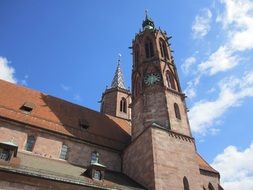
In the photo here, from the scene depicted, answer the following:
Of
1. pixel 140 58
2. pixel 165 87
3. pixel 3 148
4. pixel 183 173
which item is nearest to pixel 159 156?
pixel 183 173

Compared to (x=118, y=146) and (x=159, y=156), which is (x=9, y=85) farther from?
(x=159, y=156)

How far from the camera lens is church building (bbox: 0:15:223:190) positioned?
43.6 feet

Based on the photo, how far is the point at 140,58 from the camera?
2414cm

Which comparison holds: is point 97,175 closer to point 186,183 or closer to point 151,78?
point 186,183

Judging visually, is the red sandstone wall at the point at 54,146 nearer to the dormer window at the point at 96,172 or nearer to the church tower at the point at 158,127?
the church tower at the point at 158,127

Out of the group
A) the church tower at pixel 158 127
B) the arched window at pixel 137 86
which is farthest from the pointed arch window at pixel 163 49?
the arched window at pixel 137 86

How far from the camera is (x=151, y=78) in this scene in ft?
70.6

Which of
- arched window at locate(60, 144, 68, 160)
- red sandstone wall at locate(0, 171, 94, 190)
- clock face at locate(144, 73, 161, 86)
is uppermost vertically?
clock face at locate(144, 73, 161, 86)

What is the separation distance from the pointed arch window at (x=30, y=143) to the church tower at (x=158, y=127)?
5.96 meters

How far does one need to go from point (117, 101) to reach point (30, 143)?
16400 mm

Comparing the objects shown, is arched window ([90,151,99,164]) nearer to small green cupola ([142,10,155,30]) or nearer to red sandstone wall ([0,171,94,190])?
red sandstone wall ([0,171,94,190])

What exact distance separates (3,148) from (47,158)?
12.9 ft

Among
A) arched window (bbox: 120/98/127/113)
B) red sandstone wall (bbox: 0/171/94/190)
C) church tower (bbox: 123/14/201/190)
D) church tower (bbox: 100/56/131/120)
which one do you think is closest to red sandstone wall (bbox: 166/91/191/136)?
church tower (bbox: 123/14/201/190)

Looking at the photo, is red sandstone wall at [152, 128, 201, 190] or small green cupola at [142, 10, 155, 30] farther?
small green cupola at [142, 10, 155, 30]
